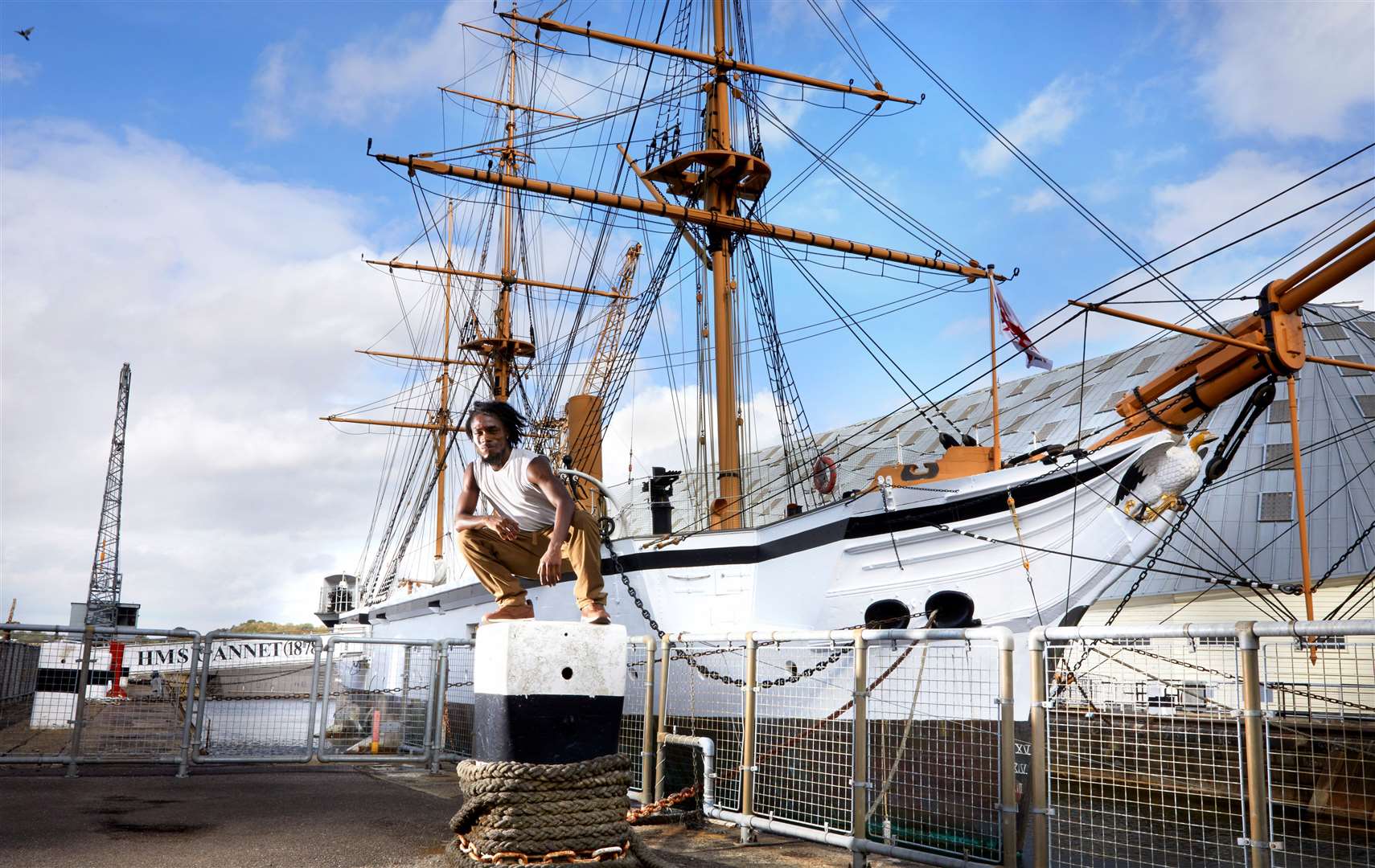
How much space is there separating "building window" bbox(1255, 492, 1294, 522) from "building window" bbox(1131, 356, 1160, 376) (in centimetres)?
591

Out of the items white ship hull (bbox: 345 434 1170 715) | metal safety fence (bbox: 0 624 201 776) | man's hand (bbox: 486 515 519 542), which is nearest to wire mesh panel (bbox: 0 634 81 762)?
metal safety fence (bbox: 0 624 201 776)

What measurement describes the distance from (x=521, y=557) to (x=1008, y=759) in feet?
8.87

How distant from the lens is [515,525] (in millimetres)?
5551

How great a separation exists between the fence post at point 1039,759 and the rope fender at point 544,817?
182 centimetres

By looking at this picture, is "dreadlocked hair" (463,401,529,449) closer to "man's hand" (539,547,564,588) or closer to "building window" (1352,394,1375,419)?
"man's hand" (539,547,564,588)

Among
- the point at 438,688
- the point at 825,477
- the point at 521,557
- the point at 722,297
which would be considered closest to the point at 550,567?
the point at 521,557

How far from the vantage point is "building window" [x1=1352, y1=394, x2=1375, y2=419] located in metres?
22.7

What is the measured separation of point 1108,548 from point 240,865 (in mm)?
10043

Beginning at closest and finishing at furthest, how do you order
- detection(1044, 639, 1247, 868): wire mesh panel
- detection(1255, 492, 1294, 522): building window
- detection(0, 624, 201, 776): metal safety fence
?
detection(1044, 639, 1247, 868): wire mesh panel
detection(0, 624, 201, 776): metal safety fence
detection(1255, 492, 1294, 522): building window

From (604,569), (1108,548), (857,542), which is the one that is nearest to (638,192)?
(604,569)

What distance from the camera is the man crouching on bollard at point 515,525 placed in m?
5.46

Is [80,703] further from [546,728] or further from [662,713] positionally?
[546,728]

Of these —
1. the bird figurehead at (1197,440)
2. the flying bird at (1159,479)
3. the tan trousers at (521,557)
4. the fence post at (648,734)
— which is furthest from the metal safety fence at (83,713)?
the bird figurehead at (1197,440)

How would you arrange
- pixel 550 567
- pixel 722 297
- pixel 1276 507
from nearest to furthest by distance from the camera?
1. pixel 550 567
2. pixel 722 297
3. pixel 1276 507
